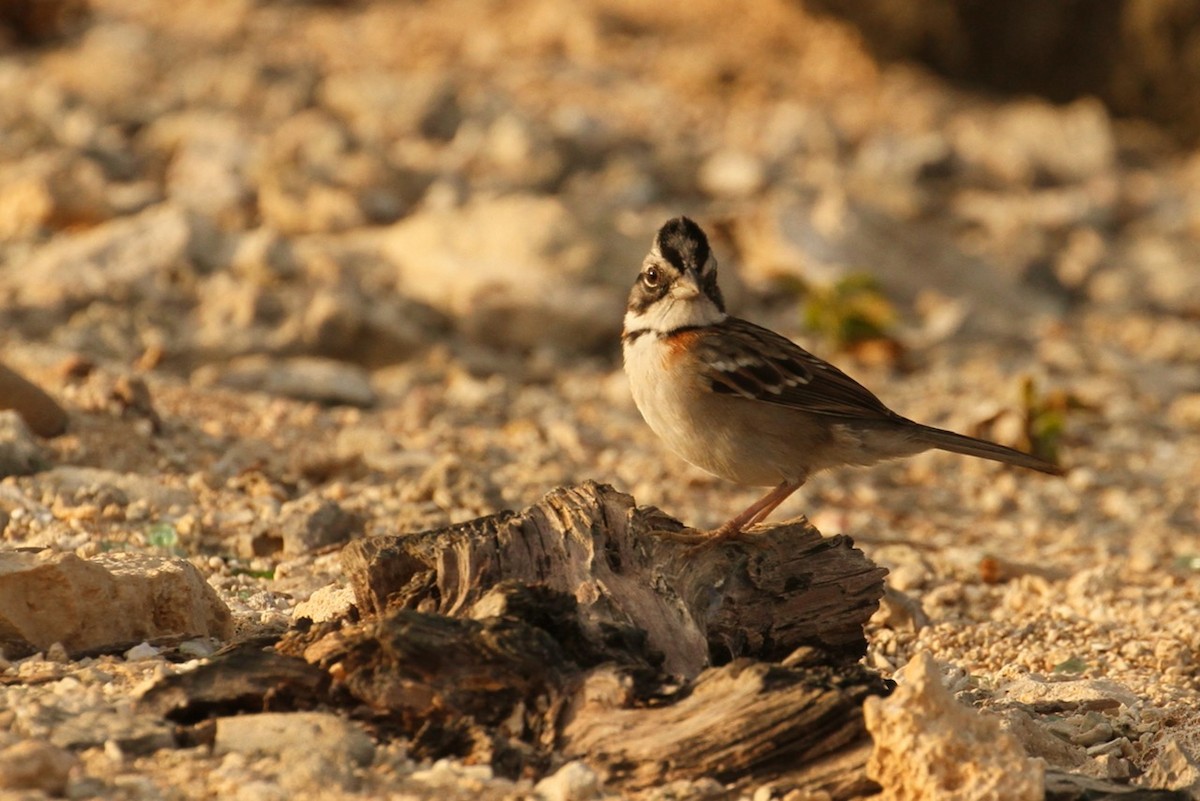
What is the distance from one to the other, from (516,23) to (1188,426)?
9.00 m

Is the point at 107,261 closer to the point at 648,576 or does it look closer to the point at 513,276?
the point at 513,276

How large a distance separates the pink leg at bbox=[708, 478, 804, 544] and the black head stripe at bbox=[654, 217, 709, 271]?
0.96m

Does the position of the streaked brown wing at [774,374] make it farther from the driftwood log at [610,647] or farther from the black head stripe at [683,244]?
the driftwood log at [610,647]

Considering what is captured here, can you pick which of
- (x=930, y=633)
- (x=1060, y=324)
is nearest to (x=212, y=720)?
(x=930, y=633)

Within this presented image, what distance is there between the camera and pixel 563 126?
46.7 feet

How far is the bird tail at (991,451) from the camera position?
6.39m

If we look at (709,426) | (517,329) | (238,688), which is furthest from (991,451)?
(517,329)

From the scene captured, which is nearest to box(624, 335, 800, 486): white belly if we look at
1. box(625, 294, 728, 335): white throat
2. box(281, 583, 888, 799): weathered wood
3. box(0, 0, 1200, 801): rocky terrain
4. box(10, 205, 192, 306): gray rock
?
box(625, 294, 728, 335): white throat

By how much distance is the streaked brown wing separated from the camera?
6.40 meters

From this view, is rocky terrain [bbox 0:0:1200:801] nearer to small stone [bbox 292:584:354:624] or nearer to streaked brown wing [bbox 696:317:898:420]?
small stone [bbox 292:584:354:624]

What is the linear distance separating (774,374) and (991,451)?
2.99 feet

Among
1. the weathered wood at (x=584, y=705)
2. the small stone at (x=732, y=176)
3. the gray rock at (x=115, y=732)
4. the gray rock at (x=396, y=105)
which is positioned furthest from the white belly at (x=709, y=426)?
the gray rock at (x=396, y=105)

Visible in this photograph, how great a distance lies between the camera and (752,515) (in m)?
6.00

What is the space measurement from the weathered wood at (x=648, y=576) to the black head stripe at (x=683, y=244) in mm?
1732
